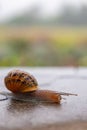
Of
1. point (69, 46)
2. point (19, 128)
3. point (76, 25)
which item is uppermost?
point (76, 25)

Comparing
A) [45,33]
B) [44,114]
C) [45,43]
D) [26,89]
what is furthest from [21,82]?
[45,33]

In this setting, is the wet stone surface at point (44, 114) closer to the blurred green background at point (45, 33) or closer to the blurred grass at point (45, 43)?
the blurred grass at point (45, 43)

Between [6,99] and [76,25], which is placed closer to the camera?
[6,99]

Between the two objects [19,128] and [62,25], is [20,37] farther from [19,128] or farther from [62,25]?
[19,128]

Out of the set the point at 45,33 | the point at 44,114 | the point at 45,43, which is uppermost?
the point at 45,33

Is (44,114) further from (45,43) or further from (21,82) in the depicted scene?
(45,43)

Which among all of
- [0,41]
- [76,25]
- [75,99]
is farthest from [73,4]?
[75,99]

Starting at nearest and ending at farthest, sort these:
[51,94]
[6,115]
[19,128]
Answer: [19,128], [6,115], [51,94]

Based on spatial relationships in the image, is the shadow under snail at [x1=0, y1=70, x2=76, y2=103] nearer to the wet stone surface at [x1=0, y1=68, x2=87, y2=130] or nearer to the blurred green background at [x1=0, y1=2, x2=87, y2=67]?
the wet stone surface at [x1=0, y1=68, x2=87, y2=130]
